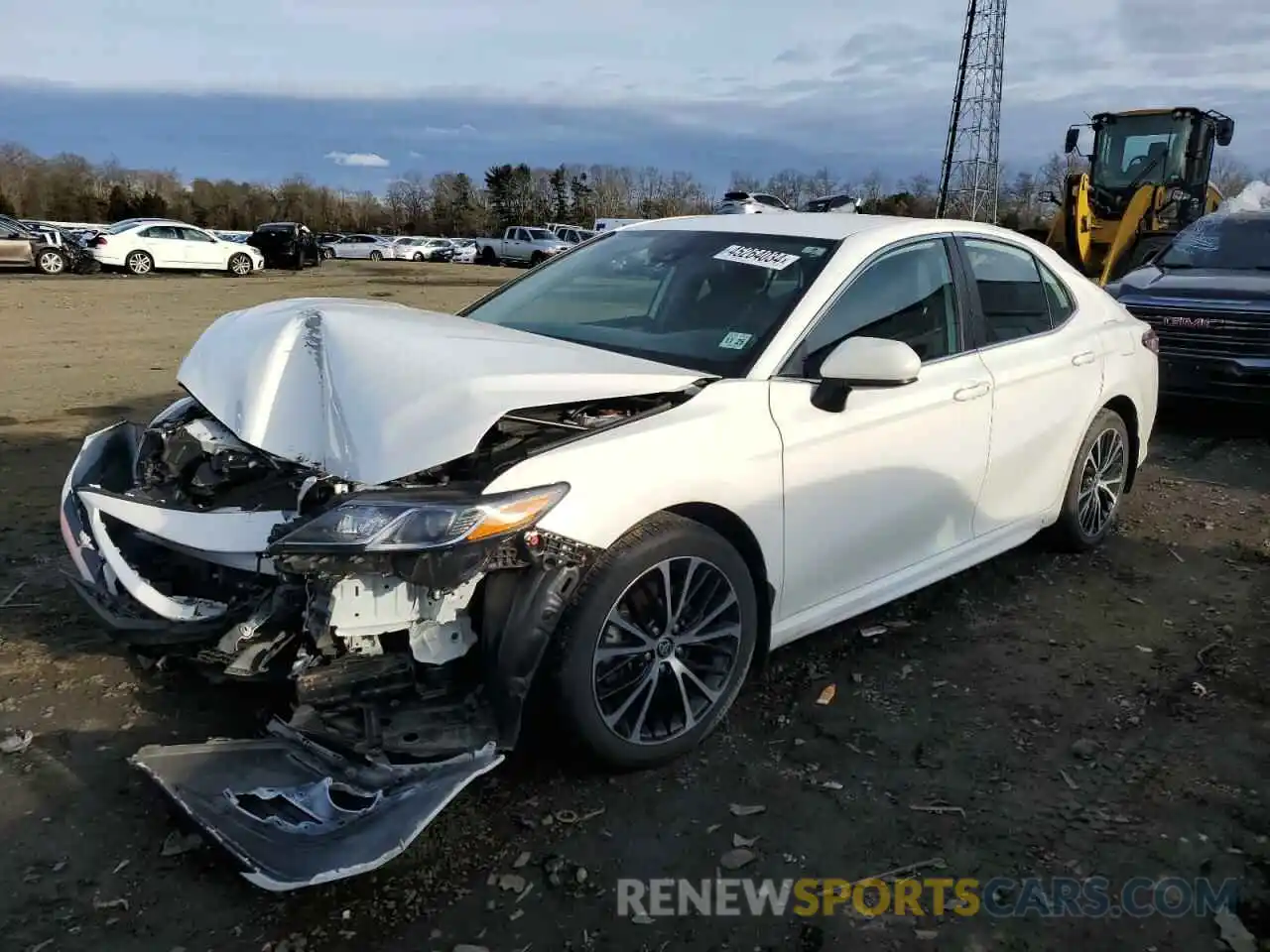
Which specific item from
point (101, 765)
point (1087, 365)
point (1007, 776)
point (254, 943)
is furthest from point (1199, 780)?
point (101, 765)

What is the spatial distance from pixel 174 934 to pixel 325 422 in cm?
148

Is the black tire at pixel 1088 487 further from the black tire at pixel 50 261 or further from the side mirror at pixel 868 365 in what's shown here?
the black tire at pixel 50 261

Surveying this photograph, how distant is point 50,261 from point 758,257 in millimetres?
27616

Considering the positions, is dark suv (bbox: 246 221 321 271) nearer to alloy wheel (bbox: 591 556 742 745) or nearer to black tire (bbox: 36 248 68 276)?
black tire (bbox: 36 248 68 276)

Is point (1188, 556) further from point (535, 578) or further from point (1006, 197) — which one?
point (1006, 197)

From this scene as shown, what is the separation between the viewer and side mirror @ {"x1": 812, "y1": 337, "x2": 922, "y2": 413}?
132 inches

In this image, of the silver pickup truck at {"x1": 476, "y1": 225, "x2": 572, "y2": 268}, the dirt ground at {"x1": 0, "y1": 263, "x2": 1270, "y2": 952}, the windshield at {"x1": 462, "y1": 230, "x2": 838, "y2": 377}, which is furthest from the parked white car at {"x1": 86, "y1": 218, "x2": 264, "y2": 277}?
the windshield at {"x1": 462, "y1": 230, "x2": 838, "y2": 377}

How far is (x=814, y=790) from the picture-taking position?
3162 mm

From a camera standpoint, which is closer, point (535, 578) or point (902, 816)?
point (535, 578)

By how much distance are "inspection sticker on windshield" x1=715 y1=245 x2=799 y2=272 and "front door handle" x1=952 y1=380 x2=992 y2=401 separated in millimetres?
862

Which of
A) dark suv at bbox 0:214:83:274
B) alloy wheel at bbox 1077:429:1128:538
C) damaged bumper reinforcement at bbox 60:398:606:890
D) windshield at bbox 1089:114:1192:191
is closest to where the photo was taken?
damaged bumper reinforcement at bbox 60:398:606:890

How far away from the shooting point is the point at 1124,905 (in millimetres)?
2693

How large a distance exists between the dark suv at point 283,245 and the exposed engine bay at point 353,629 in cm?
3276

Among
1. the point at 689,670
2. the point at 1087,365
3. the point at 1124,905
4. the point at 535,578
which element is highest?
the point at 1087,365
